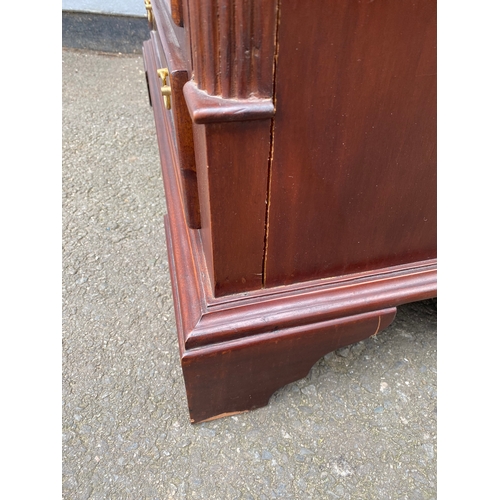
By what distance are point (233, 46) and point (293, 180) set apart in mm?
196

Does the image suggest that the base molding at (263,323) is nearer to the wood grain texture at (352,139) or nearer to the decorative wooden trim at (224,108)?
the wood grain texture at (352,139)

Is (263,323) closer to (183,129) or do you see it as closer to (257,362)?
(257,362)

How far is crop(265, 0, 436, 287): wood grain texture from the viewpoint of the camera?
482 millimetres

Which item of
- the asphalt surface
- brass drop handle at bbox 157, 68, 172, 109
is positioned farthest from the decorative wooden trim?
the asphalt surface

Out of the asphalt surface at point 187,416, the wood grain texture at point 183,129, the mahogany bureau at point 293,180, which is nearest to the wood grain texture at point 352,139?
the mahogany bureau at point 293,180

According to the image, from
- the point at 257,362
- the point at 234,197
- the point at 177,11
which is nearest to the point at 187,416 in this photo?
the point at 257,362

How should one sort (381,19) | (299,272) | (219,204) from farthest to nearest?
(299,272)
(219,204)
(381,19)

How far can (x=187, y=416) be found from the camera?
2.73 ft

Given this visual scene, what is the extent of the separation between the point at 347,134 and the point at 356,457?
0.57 metres

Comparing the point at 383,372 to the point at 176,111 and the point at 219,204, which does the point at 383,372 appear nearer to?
the point at 219,204

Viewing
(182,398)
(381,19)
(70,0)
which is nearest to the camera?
(381,19)

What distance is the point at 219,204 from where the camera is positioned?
1.92 feet

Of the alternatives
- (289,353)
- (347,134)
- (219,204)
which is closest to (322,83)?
(347,134)

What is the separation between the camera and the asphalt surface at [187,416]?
0.74 metres
